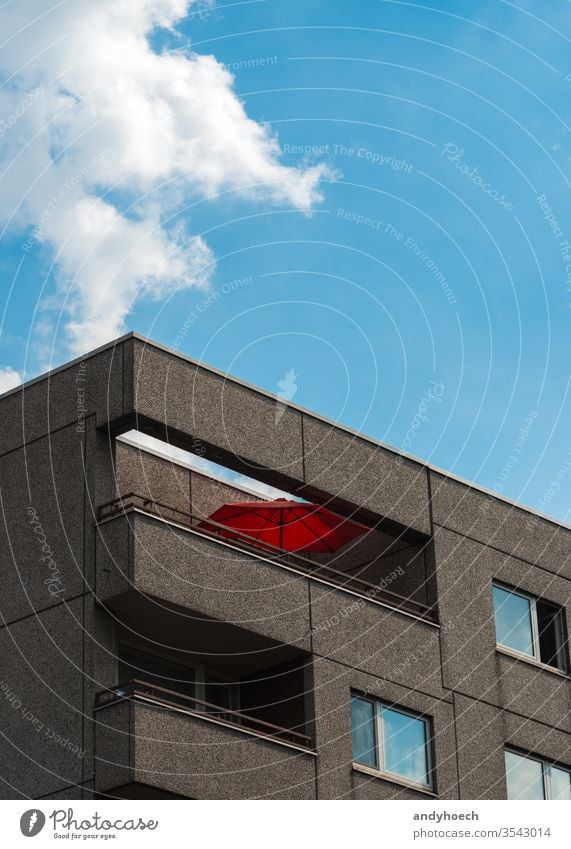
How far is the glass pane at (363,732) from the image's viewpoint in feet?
106

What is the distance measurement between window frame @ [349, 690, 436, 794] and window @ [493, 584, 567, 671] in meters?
2.91

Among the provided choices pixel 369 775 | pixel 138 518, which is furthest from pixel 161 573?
pixel 369 775

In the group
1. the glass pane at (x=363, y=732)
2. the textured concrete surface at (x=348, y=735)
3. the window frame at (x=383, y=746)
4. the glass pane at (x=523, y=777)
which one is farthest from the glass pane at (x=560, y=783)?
the glass pane at (x=363, y=732)

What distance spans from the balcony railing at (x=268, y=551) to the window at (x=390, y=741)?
1.86 metres

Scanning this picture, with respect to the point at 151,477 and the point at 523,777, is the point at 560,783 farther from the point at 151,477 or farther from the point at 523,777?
the point at 151,477

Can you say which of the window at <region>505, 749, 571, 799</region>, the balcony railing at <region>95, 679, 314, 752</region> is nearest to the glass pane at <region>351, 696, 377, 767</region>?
the balcony railing at <region>95, 679, 314, 752</region>

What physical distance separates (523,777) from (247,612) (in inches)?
271

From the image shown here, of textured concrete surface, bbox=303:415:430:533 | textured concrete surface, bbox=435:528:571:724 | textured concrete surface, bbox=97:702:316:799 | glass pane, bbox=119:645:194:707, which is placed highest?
textured concrete surface, bbox=303:415:430:533

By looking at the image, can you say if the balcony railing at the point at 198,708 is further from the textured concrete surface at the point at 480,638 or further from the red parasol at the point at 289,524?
the textured concrete surface at the point at 480,638

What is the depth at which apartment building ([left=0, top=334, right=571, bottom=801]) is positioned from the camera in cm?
2934

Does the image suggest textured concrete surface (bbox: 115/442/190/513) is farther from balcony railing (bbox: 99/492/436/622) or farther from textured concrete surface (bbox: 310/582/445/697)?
textured concrete surface (bbox: 310/582/445/697)

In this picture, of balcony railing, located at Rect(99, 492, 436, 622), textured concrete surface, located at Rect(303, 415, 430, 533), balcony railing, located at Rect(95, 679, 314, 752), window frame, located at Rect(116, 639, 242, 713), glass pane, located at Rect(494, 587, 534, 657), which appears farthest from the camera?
glass pane, located at Rect(494, 587, 534, 657)

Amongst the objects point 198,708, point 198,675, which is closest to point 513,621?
point 198,675

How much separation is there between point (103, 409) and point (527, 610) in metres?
10.1
